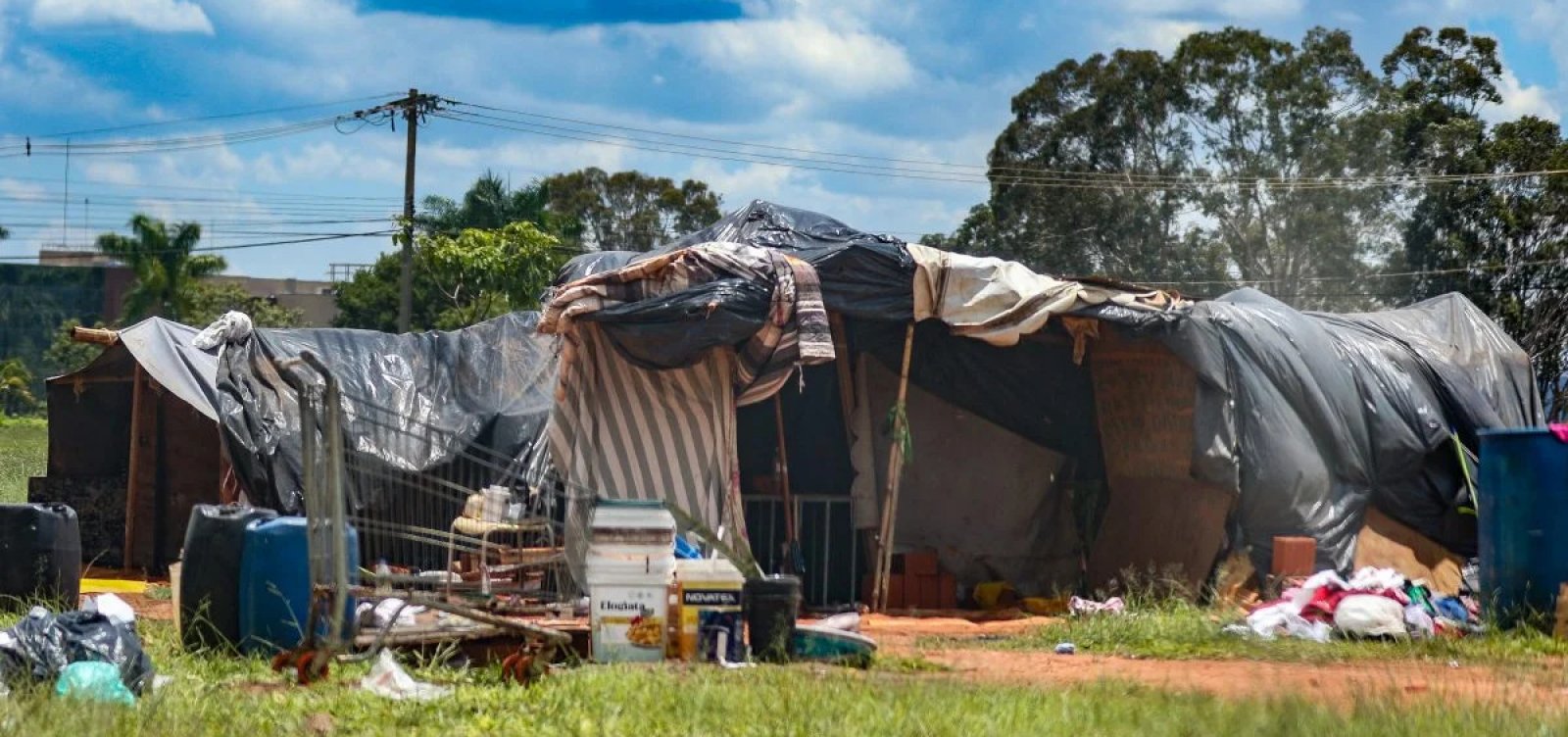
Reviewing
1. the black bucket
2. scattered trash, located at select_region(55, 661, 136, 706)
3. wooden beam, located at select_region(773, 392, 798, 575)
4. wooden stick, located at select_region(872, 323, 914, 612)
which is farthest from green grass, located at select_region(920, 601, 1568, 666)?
scattered trash, located at select_region(55, 661, 136, 706)

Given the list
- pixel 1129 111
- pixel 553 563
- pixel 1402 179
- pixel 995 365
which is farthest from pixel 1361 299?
pixel 553 563

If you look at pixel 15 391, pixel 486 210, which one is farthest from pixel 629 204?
pixel 15 391

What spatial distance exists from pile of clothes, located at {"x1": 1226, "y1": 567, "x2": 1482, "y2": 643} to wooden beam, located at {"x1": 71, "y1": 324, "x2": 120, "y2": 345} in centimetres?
1072

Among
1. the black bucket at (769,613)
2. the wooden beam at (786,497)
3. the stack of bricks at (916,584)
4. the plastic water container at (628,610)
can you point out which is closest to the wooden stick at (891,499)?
the stack of bricks at (916,584)

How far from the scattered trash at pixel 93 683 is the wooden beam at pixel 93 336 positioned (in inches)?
351

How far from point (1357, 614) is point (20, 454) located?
31233 millimetres

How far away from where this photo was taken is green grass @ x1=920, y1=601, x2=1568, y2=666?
10117 mm

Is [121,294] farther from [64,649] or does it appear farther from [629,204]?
[64,649]

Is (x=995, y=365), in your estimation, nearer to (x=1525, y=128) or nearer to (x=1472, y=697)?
(x=1472, y=697)

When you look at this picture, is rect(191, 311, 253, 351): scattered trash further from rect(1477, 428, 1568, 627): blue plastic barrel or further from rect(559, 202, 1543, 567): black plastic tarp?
rect(1477, 428, 1568, 627): blue plastic barrel

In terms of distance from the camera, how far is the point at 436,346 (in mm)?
17109

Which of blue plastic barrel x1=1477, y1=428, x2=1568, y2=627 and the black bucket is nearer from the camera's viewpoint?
the black bucket

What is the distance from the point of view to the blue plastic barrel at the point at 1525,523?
1091 cm

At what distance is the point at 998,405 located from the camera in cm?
1548
